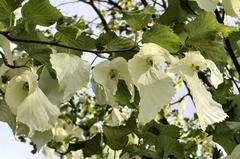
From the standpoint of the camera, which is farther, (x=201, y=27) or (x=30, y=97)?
(x=201, y=27)

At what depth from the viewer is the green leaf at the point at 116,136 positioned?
115 cm

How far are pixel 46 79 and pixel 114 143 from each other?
1.13 ft

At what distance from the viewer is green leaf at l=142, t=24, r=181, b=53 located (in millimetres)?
833

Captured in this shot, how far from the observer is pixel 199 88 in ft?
2.55

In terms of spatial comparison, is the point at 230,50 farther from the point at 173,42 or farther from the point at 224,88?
the point at 173,42

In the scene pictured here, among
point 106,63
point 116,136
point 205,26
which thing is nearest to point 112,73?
point 106,63

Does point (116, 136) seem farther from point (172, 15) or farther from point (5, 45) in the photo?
point (5, 45)

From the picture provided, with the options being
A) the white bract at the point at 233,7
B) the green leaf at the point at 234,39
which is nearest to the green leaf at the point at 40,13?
the white bract at the point at 233,7

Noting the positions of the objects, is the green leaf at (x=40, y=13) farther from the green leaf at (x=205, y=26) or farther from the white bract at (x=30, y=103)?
the green leaf at (x=205, y=26)

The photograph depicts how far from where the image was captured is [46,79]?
86cm

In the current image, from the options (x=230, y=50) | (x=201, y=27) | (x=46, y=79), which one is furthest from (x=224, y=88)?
(x=46, y=79)

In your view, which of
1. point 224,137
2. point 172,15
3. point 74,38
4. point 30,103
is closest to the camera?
point 30,103

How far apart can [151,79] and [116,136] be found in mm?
397

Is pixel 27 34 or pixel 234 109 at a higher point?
pixel 27 34
